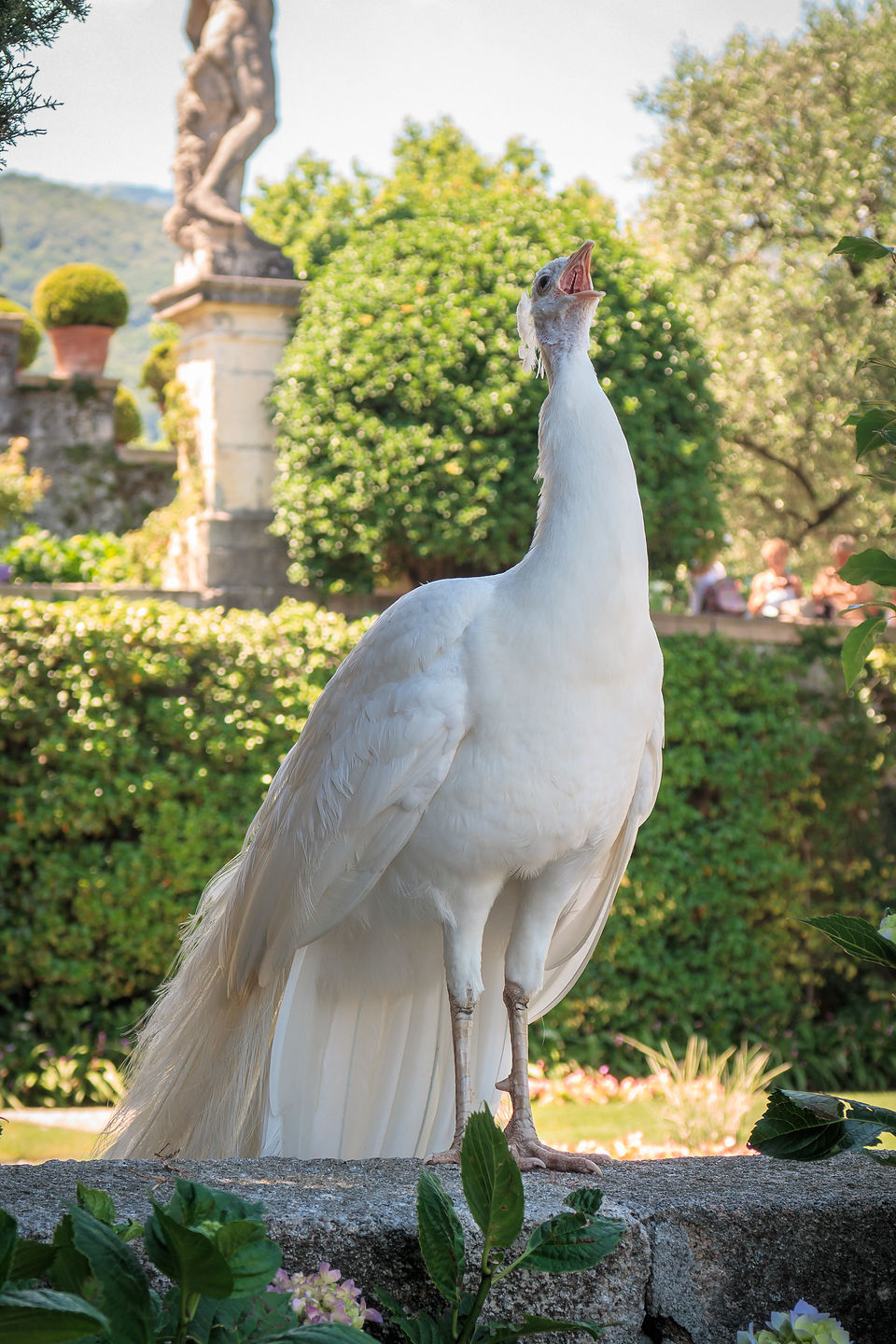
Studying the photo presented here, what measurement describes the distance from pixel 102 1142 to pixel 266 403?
19.3 ft

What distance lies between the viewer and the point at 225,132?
8.62 metres

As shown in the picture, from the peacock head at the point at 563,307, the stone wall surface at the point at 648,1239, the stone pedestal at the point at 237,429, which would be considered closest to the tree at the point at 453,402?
the stone pedestal at the point at 237,429

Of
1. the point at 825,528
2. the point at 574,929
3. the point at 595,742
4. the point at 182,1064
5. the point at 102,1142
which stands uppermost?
the point at 825,528

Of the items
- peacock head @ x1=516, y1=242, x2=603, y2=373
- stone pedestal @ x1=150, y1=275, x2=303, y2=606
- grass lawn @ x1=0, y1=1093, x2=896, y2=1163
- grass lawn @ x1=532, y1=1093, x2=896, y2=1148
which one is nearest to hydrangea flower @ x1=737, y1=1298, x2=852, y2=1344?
peacock head @ x1=516, y1=242, x2=603, y2=373

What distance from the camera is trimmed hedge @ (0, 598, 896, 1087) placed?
6.52 metres

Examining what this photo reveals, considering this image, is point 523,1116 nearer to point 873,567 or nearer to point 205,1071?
point 205,1071

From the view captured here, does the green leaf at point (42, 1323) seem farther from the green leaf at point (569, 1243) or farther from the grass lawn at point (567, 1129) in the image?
the grass lawn at point (567, 1129)

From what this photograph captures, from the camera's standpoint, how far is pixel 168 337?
18.8 m

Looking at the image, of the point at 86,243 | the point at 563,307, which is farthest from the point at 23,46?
the point at 86,243

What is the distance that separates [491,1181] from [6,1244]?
1.84 feet

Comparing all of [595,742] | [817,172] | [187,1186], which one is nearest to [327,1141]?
[595,742]

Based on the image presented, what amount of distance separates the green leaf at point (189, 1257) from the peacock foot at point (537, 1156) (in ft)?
3.54

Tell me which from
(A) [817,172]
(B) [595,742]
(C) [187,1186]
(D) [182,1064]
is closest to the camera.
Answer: (C) [187,1186]

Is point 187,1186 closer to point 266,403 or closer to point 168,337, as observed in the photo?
point 266,403
